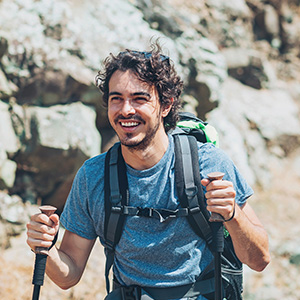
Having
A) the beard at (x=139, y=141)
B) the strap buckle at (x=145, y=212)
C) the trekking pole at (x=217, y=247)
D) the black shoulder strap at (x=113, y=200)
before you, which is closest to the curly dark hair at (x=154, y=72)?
the beard at (x=139, y=141)

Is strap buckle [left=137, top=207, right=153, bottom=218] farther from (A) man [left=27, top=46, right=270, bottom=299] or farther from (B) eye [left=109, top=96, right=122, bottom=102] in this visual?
(B) eye [left=109, top=96, right=122, bottom=102]

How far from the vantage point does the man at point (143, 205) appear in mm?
2938

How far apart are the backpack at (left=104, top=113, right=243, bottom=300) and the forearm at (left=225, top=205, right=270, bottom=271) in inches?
7.1

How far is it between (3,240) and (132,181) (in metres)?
4.00

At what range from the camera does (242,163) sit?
10414 millimetres

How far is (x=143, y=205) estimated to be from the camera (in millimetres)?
3027

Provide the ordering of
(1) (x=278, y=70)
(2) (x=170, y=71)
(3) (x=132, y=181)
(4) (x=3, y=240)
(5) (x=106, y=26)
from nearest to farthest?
(3) (x=132, y=181) → (2) (x=170, y=71) → (4) (x=3, y=240) → (5) (x=106, y=26) → (1) (x=278, y=70)

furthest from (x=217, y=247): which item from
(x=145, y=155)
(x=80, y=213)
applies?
(x=80, y=213)

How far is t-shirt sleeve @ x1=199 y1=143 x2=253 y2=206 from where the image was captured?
2.98 metres

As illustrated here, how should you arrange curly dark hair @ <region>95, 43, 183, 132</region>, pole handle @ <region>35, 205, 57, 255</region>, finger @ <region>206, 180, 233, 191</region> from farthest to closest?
curly dark hair @ <region>95, 43, 183, 132</region> → pole handle @ <region>35, 205, 57, 255</region> → finger @ <region>206, 180, 233, 191</region>

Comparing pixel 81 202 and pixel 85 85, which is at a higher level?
pixel 81 202

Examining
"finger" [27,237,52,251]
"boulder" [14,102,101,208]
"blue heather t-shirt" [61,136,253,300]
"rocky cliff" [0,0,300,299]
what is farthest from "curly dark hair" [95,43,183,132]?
"boulder" [14,102,101,208]

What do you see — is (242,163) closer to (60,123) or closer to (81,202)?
(60,123)

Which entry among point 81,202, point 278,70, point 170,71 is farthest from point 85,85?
point 278,70
